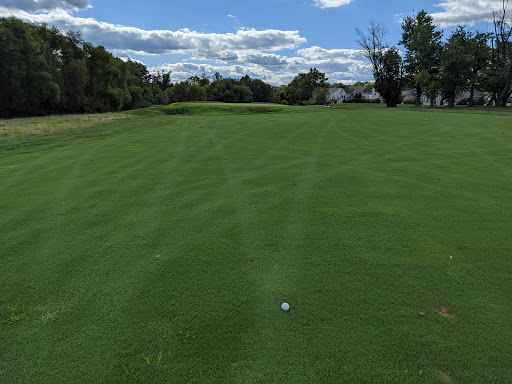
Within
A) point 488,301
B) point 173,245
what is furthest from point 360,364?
point 173,245

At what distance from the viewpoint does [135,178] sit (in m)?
8.34

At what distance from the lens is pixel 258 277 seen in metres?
3.87

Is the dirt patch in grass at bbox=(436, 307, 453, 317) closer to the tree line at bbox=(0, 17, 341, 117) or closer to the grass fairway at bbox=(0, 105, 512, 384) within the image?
the grass fairway at bbox=(0, 105, 512, 384)

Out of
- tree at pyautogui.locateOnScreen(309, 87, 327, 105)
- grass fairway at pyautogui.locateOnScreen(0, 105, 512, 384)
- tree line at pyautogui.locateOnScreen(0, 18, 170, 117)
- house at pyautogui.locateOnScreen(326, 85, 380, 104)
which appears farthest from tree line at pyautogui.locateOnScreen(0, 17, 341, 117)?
house at pyautogui.locateOnScreen(326, 85, 380, 104)

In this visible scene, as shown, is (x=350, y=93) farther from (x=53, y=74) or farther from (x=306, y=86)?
(x=53, y=74)

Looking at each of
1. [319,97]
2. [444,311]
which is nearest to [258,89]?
[319,97]

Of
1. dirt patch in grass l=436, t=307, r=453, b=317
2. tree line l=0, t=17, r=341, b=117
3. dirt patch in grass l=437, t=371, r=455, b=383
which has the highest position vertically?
tree line l=0, t=17, r=341, b=117

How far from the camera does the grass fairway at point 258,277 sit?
2.71 m

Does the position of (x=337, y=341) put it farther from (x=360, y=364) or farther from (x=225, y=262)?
(x=225, y=262)

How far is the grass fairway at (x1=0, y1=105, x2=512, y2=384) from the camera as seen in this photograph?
2.71m

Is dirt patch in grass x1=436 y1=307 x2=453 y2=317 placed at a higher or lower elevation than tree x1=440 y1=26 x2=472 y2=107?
lower

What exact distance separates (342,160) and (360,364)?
792cm

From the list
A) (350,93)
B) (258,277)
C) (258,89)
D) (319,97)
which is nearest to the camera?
(258,277)

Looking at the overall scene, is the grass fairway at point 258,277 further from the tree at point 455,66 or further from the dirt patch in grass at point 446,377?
the tree at point 455,66
